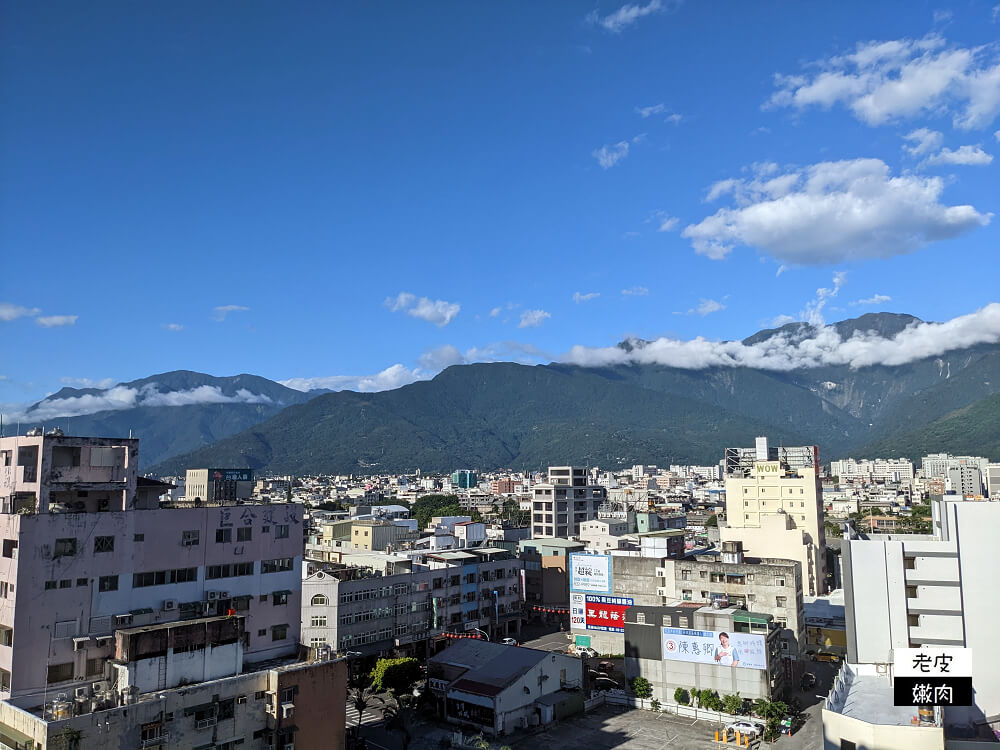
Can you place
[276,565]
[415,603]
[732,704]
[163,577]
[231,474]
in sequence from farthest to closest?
[231,474] → [415,603] → [732,704] → [276,565] → [163,577]

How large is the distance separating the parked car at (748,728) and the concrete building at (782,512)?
101 feet

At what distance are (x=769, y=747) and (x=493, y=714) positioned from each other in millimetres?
13904

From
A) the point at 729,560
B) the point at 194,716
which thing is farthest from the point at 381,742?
the point at 729,560

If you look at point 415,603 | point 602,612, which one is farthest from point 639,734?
point 415,603

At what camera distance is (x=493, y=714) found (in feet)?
124

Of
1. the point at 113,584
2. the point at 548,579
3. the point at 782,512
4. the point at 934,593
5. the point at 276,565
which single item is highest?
the point at 113,584

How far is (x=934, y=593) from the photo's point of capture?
116 ft

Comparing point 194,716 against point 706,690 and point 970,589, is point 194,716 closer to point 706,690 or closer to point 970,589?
point 706,690

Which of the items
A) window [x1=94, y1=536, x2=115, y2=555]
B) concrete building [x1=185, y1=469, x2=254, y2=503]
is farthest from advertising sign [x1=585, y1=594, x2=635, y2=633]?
window [x1=94, y1=536, x2=115, y2=555]

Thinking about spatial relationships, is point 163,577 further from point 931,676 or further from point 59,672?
point 931,676

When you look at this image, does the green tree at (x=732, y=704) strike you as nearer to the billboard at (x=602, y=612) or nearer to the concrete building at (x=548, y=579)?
the billboard at (x=602, y=612)

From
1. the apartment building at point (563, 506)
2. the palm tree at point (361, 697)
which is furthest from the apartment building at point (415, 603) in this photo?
the apartment building at point (563, 506)

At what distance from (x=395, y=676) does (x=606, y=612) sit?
17.6 meters

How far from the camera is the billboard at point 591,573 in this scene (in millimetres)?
54500
